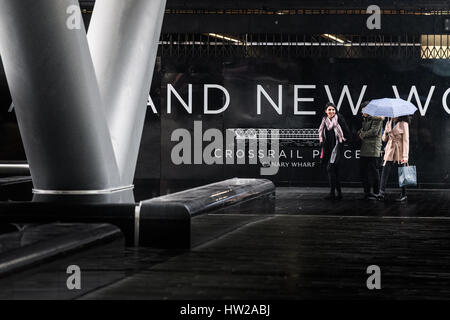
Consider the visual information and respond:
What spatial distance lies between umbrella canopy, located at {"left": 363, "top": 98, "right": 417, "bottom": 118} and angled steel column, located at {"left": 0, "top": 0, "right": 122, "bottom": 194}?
6889 mm

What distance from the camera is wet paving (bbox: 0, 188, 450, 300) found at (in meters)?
7.58

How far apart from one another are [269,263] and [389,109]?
27.7ft

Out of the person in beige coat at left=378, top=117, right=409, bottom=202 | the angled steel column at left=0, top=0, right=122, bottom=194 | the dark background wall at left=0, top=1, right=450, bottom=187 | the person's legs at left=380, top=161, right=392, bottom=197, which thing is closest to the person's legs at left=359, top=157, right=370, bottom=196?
the person's legs at left=380, top=161, right=392, bottom=197

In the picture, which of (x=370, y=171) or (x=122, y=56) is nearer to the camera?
(x=122, y=56)

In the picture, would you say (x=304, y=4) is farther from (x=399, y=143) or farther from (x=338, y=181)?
(x=399, y=143)

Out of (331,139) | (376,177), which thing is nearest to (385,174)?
(376,177)

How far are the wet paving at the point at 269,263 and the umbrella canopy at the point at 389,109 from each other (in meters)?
2.85

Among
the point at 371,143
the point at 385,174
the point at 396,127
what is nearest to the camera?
the point at 396,127

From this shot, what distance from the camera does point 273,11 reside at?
70.5ft

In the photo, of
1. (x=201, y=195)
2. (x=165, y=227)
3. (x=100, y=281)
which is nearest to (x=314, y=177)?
(x=201, y=195)

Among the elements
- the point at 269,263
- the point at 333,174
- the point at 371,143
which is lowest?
the point at 269,263

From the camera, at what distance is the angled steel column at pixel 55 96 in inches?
407

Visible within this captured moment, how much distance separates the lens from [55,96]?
10.8 meters

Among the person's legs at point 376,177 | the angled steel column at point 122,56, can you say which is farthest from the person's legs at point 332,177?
the angled steel column at point 122,56
